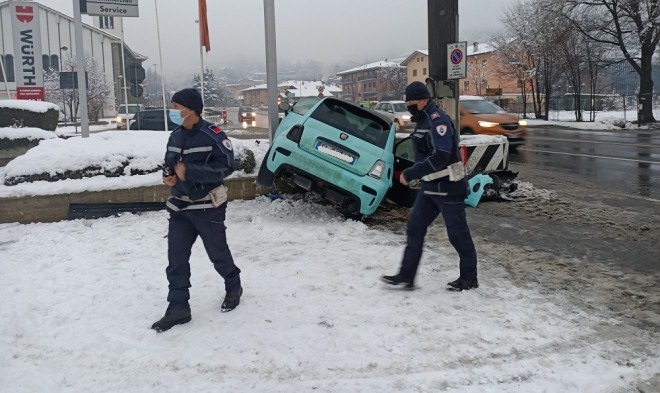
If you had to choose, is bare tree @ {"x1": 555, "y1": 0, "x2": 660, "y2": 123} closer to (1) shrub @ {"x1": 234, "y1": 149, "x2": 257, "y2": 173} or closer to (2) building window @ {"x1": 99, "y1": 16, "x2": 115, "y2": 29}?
(1) shrub @ {"x1": 234, "y1": 149, "x2": 257, "y2": 173}

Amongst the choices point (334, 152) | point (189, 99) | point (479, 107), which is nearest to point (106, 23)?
point (479, 107)

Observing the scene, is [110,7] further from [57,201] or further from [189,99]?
[189,99]

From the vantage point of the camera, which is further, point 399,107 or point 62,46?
point 62,46

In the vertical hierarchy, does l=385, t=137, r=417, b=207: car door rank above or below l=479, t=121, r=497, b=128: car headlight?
below

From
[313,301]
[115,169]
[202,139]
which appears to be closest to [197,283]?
[313,301]

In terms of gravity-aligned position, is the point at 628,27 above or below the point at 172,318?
above

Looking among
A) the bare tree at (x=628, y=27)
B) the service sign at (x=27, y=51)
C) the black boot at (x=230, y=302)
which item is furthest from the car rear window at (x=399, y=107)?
the black boot at (x=230, y=302)

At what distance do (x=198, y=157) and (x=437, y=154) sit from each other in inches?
77.6

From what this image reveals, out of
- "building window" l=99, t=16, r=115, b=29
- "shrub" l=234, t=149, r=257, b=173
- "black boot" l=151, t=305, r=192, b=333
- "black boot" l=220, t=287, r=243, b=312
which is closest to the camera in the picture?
"black boot" l=151, t=305, r=192, b=333

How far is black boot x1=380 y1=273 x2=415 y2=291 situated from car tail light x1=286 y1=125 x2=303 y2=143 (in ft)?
8.35

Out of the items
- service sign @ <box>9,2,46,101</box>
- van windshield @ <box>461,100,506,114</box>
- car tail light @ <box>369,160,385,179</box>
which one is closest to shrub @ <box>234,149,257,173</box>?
car tail light @ <box>369,160,385,179</box>

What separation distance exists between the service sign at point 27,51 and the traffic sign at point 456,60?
13.9 metres

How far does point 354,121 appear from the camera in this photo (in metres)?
7.19

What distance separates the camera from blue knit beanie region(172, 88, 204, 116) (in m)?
4.02
